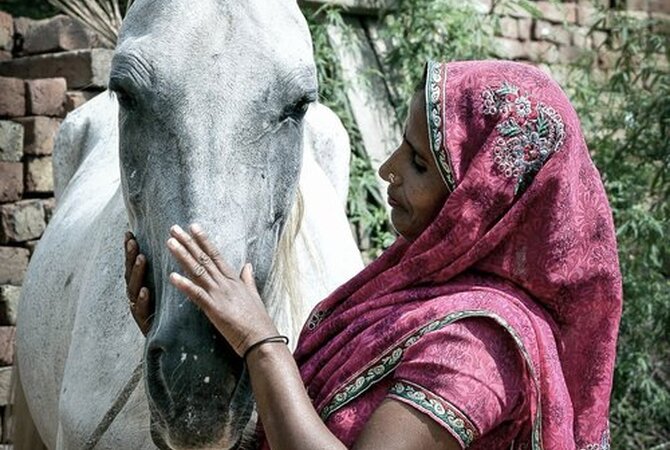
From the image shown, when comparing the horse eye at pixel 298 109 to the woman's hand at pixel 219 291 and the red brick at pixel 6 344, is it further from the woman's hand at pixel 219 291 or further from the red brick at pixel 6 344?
the red brick at pixel 6 344

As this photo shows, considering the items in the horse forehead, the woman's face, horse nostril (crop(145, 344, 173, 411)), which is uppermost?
the horse forehead

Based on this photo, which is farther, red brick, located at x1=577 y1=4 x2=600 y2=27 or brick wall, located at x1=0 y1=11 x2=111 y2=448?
red brick, located at x1=577 y1=4 x2=600 y2=27

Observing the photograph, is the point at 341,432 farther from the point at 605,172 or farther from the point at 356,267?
the point at 605,172

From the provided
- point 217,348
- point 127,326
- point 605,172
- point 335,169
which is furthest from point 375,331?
point 605,172

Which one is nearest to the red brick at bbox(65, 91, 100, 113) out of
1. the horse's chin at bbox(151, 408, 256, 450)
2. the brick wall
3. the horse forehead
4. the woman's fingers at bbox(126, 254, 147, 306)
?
the brick wall

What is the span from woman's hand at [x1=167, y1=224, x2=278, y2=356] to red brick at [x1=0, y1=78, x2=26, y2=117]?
368 cm

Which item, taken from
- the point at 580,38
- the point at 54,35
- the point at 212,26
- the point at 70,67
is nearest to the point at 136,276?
the point at 212,26

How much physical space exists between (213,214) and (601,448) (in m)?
0.77

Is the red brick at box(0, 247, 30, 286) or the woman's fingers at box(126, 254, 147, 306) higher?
the woman's fingers at box(126, 254, 147, 306)

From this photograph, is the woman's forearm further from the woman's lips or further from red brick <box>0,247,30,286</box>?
red brick <box>0,247,30,286</box>

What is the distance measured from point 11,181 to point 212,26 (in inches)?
131

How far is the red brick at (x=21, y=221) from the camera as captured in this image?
5578mm

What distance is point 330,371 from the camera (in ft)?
7.09

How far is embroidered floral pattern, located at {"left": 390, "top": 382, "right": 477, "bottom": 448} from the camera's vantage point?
196 cm
